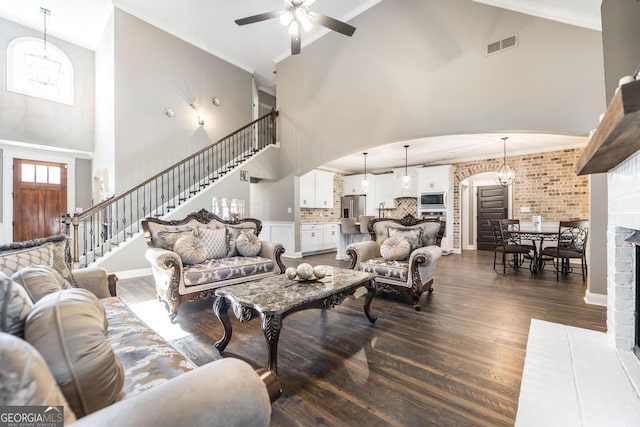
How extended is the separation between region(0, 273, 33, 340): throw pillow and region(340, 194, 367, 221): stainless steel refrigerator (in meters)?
7.95

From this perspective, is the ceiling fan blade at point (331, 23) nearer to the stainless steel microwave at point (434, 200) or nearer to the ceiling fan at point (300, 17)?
the ceiling fan at point (300, 17)

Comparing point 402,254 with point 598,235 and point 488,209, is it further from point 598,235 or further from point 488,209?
point 488,209

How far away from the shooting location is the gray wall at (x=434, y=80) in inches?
140

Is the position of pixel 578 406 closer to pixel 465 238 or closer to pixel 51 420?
pixel 51 420

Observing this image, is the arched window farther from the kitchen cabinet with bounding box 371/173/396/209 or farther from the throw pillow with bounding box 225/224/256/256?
the kitchen cabinet with bounding box 371/173/396/209

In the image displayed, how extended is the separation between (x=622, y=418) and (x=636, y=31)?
238 cm

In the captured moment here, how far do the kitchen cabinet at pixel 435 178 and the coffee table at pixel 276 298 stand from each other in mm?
5564

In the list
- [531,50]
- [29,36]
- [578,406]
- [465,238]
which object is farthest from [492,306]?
[29,36]

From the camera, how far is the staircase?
4.71 meters

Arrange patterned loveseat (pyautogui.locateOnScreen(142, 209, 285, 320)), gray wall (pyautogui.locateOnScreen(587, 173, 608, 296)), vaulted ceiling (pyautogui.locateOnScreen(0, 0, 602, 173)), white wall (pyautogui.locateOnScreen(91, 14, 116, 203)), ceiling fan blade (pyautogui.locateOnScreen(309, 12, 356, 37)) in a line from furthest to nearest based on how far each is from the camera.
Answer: white wall (pyautogui.locateOnScreen(91, 14, 116, 203)) < vaulted ceiling (pyautogui.locateOnScreen(0, 0, 602, 173)) < ceiling fan blade (pyautogui.locateOnScreen(309, 12, 356, 37)) < gray wall (pyautogui.locateOnScreen(587, 173, 608, 296)) < patterned loveseat (pyautogui.locateOnScreen(142, 209, 285, 320))

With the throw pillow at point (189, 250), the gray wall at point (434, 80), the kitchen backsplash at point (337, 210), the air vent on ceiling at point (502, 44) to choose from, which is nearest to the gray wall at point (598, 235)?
the gray wall at point (434, 80)

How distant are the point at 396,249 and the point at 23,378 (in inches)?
132

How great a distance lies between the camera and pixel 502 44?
3.98 meters

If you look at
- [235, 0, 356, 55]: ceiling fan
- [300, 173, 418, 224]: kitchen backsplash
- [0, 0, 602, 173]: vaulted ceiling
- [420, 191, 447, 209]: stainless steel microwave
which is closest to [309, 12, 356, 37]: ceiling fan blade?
[235, 0, 356, 55]: ceiling fan
